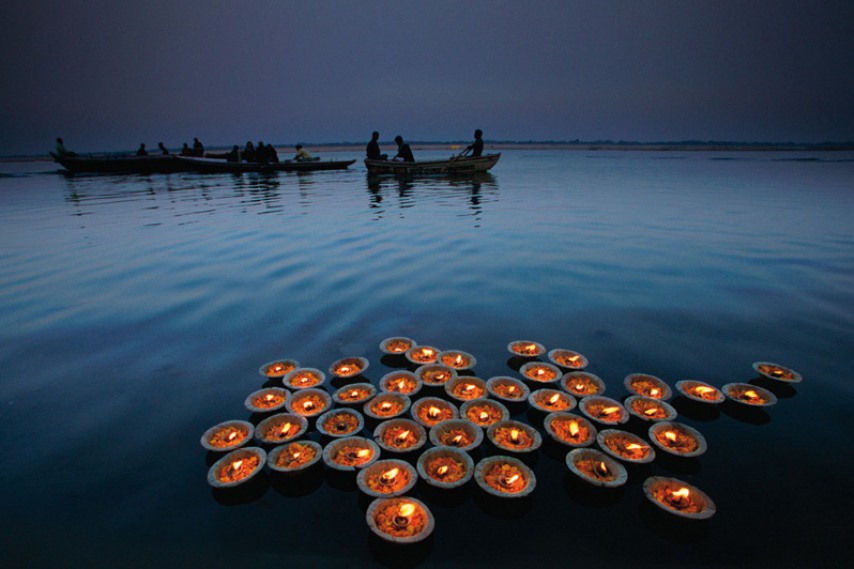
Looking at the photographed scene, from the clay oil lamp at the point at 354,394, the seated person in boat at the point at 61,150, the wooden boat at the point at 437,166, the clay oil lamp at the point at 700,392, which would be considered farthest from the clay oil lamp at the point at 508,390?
the seated person in boat at the point at 61,150

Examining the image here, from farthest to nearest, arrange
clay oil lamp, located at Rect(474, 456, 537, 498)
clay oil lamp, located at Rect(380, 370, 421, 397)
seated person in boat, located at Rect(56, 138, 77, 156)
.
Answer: seated person in boat, located at Rect(56, 138, 77, 156)
clay oil lamp, located at Rect(380, 370, 421, 397)
clay oil lamp, located at Rect(474, 456, 537, 498)

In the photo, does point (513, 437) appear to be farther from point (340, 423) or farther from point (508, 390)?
point (340, 423)

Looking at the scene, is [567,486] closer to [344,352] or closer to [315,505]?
[315,505]

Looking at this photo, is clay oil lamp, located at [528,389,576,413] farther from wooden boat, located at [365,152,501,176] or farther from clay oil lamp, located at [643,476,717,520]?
wooden boat, located at [365,152,501,176]

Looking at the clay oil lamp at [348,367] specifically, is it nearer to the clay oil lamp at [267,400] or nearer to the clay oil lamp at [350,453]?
the clay oil lamp at [267,400]

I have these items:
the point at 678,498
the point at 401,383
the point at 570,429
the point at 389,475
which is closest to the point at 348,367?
the point at 401,383

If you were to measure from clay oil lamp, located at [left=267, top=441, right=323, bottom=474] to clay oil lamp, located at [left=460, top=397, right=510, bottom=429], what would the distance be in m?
1.50

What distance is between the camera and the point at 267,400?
410cm

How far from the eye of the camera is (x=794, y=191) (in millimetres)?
21594

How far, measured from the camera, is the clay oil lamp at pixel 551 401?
3945 millimetres

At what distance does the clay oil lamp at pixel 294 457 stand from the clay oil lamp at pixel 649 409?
10.4 feet

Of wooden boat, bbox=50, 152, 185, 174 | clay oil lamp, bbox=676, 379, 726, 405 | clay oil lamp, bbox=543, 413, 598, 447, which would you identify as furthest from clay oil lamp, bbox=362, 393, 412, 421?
wooden boat, bbox=50, 152, 185, 174

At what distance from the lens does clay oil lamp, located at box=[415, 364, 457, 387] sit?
4.43 metres

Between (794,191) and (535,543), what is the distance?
28.6 metres
